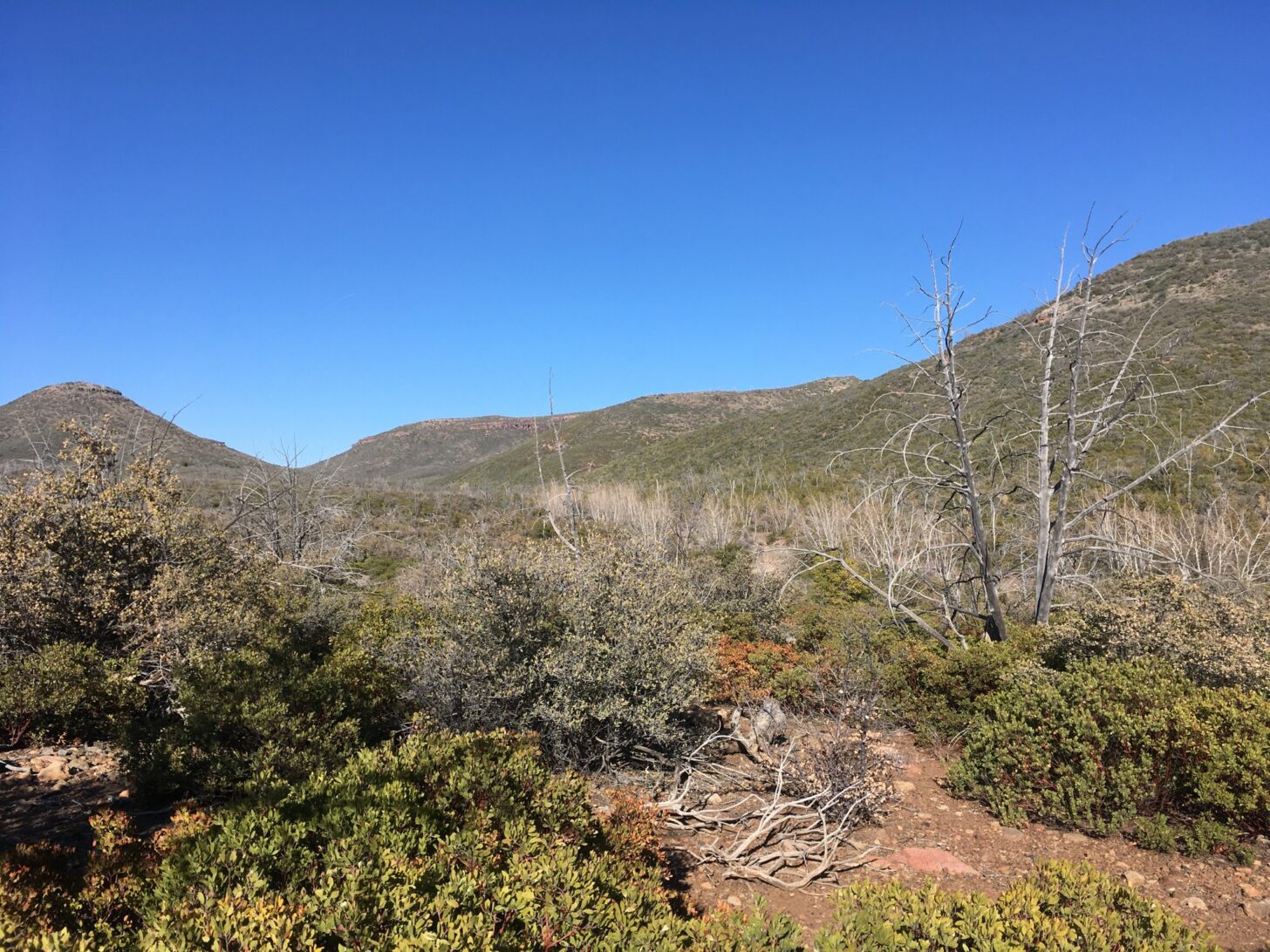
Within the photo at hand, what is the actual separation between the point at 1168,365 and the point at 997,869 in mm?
17048

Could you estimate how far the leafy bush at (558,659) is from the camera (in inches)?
206

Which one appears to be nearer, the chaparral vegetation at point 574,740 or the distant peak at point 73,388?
the chaparral vegetation at point 574,740

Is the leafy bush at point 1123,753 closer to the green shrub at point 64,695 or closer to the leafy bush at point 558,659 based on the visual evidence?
the leafy bush at point 558,659

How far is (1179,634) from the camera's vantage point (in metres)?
5.14

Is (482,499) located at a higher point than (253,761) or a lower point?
higher

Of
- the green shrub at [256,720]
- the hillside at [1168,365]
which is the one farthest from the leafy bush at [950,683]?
the green shrub at [256,720]

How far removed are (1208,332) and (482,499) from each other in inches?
1332

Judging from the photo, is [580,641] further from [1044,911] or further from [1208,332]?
[1208,332]

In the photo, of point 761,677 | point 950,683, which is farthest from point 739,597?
point 950,683

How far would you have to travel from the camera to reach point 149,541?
6508 millimetres

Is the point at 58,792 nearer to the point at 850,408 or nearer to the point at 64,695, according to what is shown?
the point at 64,695

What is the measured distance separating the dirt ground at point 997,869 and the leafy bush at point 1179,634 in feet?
4.79

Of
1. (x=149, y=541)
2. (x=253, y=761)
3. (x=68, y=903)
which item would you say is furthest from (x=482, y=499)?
(x=68, y=903)

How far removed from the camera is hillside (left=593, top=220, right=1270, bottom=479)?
2105 cm
